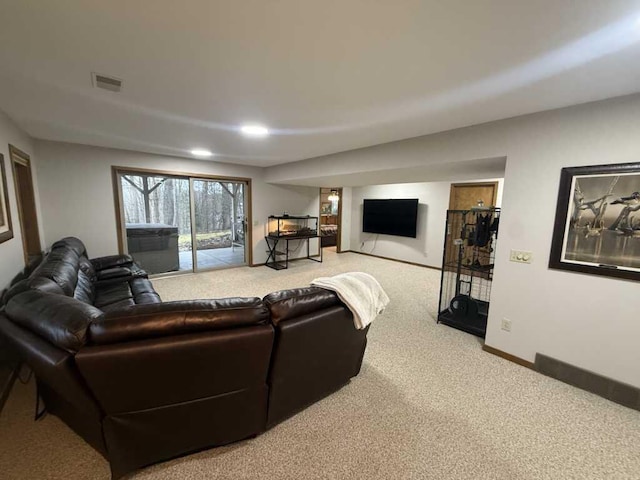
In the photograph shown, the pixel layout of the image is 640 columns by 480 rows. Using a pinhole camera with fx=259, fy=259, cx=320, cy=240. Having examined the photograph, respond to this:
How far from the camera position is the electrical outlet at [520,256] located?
235cm

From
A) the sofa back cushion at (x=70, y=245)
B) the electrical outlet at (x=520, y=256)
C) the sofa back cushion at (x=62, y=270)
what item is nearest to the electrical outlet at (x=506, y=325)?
the electrical outlet at (x=520, y=256)

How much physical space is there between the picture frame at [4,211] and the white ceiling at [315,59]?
2.00 ft

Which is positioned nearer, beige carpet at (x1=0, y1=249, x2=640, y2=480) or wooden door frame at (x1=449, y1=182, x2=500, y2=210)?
beige carpet at (x1=0, y1=249, x2=640, y2=480)

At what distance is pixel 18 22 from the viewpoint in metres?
1.22

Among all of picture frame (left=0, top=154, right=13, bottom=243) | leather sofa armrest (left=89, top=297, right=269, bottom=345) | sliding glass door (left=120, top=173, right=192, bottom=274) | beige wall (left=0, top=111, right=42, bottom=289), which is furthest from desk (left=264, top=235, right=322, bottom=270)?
leather sofa armrest (left=89, top=297, right=269, bottom=345)

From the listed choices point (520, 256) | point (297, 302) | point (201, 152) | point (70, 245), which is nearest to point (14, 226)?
point (70, 245)

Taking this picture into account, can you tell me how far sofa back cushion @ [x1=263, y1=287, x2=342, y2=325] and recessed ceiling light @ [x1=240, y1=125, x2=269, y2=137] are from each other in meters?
1.95

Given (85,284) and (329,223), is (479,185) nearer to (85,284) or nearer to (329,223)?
(329,223)

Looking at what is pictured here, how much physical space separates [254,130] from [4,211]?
232 centimetres

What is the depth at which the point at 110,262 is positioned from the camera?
341cm

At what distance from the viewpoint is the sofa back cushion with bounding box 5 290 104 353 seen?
1096mm

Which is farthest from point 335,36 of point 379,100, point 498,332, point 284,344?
point 498,332

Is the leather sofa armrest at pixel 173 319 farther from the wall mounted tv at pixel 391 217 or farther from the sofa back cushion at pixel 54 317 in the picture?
the wall mounted tv at pixel 391 217

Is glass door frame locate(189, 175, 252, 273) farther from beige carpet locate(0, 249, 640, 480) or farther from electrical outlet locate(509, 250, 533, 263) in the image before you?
electrical outlet locate(509, 250, 533, 263)
